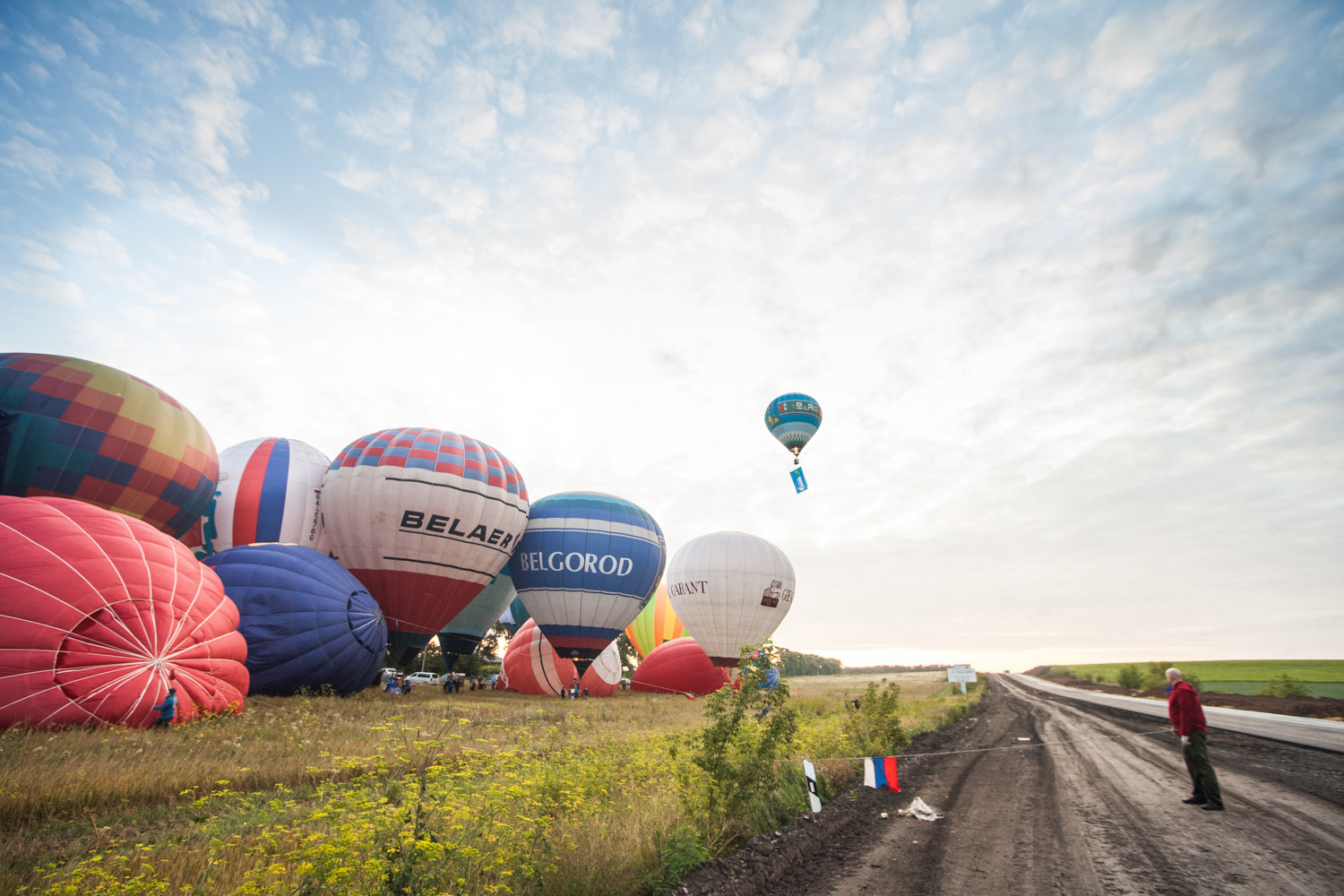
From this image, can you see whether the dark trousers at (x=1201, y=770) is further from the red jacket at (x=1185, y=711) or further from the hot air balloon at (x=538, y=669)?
the hot air balloon at (x=538, y=669)

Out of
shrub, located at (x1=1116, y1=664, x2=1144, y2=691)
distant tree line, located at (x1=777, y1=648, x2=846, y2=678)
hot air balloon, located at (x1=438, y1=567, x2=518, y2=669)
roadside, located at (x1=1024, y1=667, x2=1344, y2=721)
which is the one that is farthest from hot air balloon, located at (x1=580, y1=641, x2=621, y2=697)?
distant tree line, located at (x1=777, y1=648, x2=846, y2=678)

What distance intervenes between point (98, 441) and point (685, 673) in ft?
84.7

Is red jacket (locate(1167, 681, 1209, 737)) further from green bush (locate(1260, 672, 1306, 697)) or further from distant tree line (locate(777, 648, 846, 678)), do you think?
distant tree line (locate(777, 648, 846, 678))

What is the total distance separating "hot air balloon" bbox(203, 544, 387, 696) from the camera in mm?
15414

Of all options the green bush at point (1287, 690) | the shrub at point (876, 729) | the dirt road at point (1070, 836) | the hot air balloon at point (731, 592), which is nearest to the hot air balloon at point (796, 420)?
the hot air balloon at point (731, 592)

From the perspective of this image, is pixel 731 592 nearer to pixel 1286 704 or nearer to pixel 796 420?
pixel 796 420

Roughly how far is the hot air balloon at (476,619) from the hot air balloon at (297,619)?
1420 cm

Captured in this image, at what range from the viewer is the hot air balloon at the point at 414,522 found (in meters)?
22.3

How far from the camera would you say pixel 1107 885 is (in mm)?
5559

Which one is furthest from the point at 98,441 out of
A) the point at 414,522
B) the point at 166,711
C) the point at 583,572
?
the point at 583,572

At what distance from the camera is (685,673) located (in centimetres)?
3152

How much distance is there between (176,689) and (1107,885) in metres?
14.4

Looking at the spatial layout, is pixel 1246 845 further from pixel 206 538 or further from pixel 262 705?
pixel 206 538

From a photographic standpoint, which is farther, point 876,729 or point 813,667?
point 813,667
